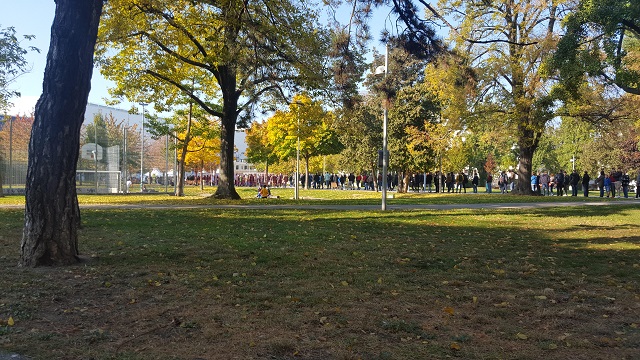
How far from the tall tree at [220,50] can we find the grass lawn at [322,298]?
15.1 feet

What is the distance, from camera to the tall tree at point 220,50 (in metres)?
11.4

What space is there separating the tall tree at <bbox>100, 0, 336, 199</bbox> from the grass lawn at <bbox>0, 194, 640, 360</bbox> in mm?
4602

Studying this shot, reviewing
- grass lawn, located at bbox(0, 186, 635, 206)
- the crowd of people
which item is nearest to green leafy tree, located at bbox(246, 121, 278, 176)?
the crowd of people

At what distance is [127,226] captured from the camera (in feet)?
38.2

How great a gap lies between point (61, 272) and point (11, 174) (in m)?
28.5

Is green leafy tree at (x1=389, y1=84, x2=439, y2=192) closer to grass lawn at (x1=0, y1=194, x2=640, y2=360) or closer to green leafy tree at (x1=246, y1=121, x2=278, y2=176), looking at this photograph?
green leafy tree at (x1=246, y1=121, x2=278, y2=176)

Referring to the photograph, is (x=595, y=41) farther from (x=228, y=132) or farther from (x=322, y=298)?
(x=228, y=132)

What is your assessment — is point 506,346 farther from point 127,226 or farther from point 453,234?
point 127,226

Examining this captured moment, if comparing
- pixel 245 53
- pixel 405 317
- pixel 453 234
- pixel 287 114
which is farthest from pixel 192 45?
pixel 405 317

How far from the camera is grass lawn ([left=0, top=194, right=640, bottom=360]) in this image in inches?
152

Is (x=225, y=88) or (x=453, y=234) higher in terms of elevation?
(x=225, y=88)

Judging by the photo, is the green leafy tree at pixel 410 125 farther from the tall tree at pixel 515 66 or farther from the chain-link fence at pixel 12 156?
the chain-link fence at pixel 12 156

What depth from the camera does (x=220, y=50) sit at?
53.9 ft

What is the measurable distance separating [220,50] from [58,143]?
10548mm
